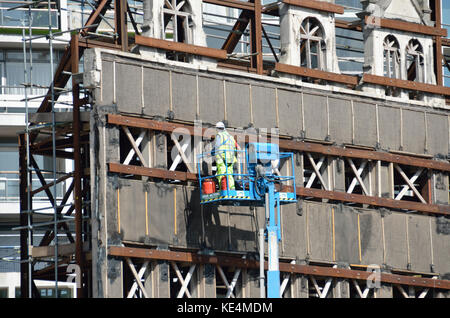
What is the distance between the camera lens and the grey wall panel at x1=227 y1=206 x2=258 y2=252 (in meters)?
38.9

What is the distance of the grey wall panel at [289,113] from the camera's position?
40.9 meters

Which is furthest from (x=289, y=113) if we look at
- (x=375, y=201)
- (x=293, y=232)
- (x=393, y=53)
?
(x=393, y=53)

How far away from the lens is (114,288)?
35.9 meters

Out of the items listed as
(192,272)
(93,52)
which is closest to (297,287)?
(192,272)

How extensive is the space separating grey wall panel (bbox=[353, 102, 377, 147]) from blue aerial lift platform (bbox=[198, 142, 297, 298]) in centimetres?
595

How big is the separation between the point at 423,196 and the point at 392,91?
410 cm

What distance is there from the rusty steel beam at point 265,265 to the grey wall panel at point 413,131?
4859 millimetres

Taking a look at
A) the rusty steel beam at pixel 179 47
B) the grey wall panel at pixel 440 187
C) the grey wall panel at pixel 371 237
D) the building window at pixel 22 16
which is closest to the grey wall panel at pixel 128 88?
the rusty steel beam at pixel 179 47

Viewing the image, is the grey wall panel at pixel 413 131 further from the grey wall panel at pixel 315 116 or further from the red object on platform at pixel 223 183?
the red object on platform at pixel 223 183

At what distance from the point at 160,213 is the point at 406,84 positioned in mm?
12432

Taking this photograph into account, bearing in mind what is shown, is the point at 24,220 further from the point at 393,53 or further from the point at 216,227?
the point at 393,53

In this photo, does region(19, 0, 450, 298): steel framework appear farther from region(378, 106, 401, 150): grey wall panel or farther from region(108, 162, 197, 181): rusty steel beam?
region(378, 106, 401, 150): grey wall panel
